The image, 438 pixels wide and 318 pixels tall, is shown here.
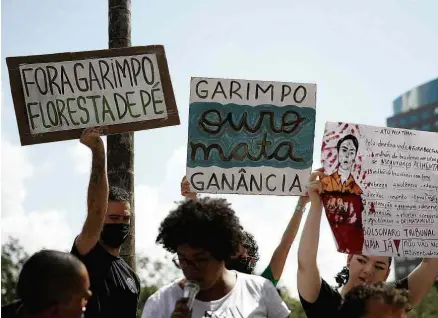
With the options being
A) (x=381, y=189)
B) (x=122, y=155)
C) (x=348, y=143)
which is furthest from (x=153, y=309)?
(x=122, y=155)

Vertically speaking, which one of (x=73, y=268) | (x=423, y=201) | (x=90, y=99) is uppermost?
(x=90, y=99)

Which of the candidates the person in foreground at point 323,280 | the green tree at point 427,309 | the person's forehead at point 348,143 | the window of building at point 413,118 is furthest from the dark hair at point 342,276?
the window of building at point 413,118

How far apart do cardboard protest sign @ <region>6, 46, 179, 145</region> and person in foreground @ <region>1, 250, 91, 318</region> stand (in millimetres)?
2057

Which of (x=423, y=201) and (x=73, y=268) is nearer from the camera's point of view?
(x=73, y=268)

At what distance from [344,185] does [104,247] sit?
5.18 feet

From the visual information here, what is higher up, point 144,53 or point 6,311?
point 144,53

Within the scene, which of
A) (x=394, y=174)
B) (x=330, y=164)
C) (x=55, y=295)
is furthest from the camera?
(x=394, y=174)

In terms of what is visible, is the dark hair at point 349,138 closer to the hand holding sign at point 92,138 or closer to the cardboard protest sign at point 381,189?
the cardboard protest sign at point 381,189

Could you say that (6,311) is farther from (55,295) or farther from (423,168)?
(423,168)

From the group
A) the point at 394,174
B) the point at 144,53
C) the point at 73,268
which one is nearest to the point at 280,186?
the point at 394,174

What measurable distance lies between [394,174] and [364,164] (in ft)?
0.90

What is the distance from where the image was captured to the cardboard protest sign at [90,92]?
584 cm

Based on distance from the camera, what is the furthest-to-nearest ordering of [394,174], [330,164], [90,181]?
[394,174], [330,164], [90,181]

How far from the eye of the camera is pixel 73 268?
12.6 ft
